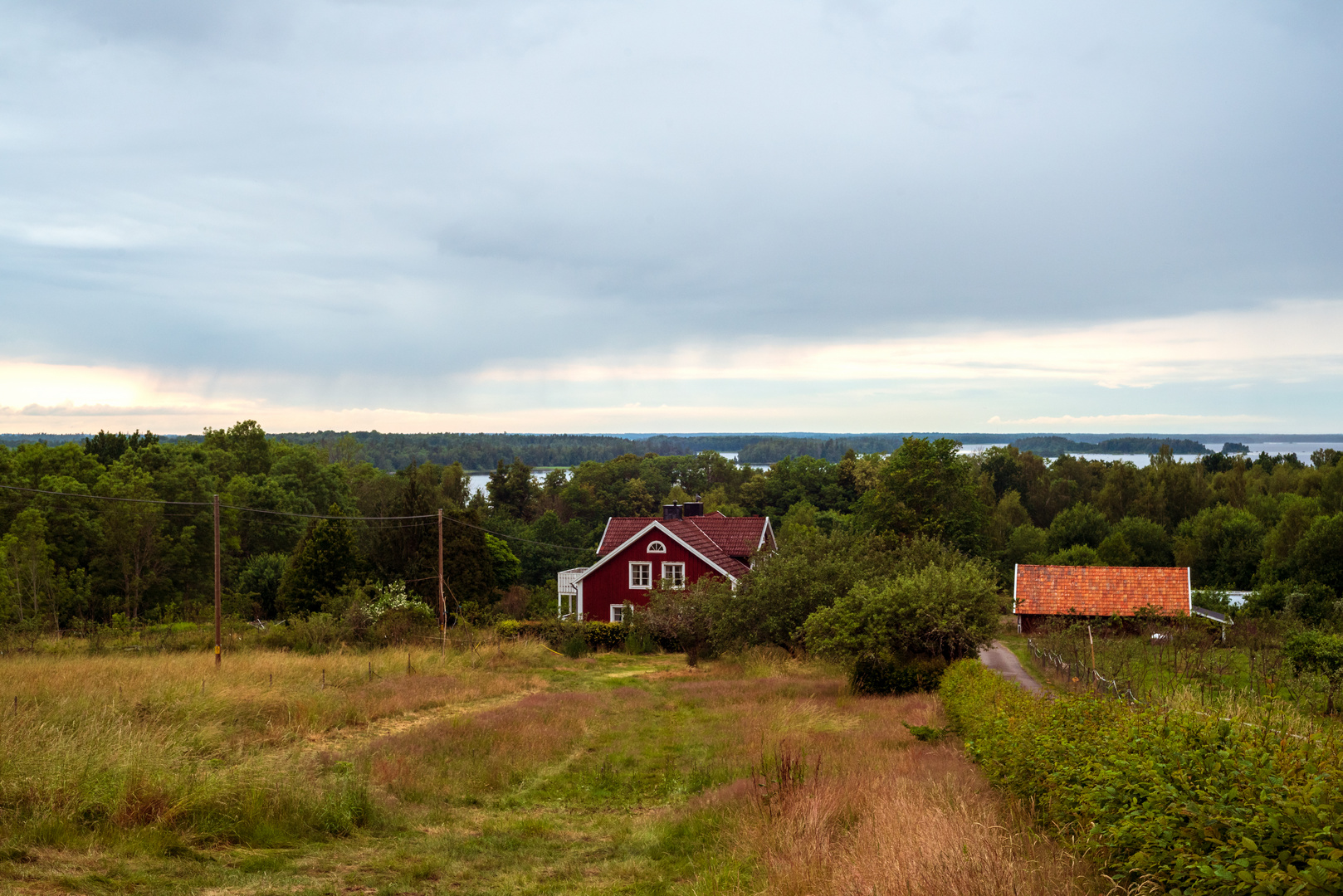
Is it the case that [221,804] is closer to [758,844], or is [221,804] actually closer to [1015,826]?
[758,844]

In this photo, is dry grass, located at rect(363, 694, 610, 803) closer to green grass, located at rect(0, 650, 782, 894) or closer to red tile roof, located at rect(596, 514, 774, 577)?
green grass, located at rect(0, 650, 782, 894)

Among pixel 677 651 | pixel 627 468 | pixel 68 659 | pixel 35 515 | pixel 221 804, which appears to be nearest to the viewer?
pixel 221 804

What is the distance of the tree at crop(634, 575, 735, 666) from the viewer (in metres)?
32.2

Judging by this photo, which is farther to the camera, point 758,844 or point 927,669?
point 927,669

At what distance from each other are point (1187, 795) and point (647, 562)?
3833 centimetres

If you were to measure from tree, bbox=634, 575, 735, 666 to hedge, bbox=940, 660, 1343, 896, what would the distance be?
24.3m

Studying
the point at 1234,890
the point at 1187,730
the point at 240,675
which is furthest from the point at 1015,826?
the point at 240,675

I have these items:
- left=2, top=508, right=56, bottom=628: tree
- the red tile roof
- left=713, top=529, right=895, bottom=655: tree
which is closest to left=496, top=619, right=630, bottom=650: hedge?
left=713, top=529, right=895, bottom=655: tree

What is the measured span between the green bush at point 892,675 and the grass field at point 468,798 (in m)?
2.91

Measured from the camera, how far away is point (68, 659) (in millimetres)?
21516

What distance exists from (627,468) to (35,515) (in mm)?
67754

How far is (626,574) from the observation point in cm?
4350

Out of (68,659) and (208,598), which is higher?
(68,659)

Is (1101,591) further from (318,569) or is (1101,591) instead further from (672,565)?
(318,569)
